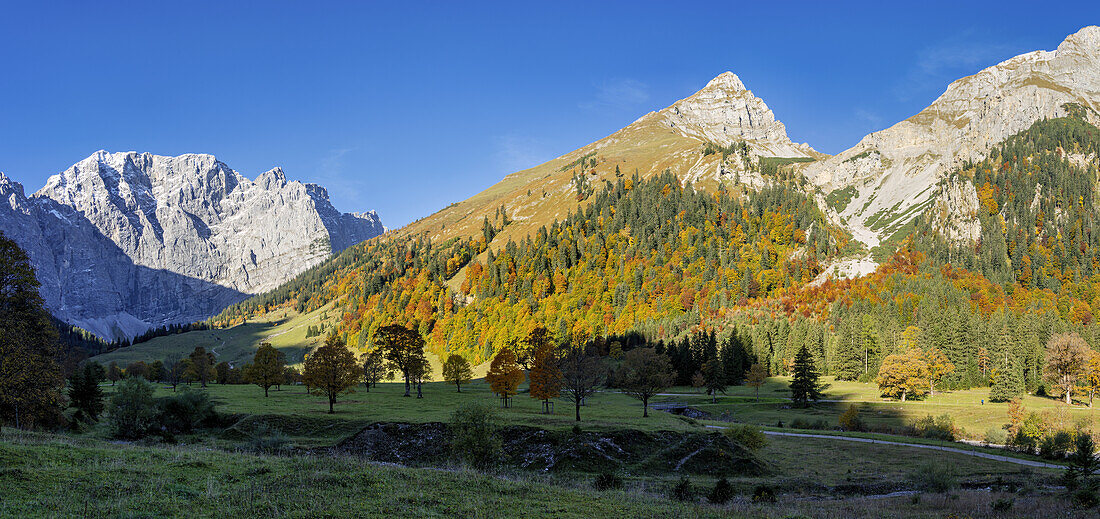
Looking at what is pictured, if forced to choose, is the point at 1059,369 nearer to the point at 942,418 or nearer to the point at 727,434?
the point at 942,418

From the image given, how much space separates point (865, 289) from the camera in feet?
593

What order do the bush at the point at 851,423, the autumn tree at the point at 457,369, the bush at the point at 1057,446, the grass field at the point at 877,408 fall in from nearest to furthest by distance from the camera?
the bush at the point at 1057,446
the bush at the point at 851,423
the grass field at the point at 877,408
the autumn tree at the point at 457,369

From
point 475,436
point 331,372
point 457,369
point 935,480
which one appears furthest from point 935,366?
point 331,372

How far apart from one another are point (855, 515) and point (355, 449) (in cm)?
4523

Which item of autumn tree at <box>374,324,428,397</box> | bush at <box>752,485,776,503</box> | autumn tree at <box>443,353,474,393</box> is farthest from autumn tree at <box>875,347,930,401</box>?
autumn tree at <box>374,324,428,397</box>

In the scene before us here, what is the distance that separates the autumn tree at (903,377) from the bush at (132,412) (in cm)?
12747

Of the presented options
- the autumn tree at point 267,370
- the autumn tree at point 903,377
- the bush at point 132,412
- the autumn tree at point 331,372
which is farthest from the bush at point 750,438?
the autumn tree at point 267,370

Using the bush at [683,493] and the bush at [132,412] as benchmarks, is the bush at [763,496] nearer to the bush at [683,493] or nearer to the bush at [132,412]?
the bush at [683,493]

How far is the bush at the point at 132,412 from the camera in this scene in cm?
5228

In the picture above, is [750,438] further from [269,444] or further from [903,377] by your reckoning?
[903,377]

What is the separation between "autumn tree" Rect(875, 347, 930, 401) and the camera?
355 ft

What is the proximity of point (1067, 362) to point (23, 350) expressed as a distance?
157m

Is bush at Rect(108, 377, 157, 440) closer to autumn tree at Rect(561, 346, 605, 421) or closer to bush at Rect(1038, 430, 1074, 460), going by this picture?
autumn tree at Rect(561, 346, 605, 421)

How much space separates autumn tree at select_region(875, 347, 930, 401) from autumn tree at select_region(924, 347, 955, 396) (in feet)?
26.7
